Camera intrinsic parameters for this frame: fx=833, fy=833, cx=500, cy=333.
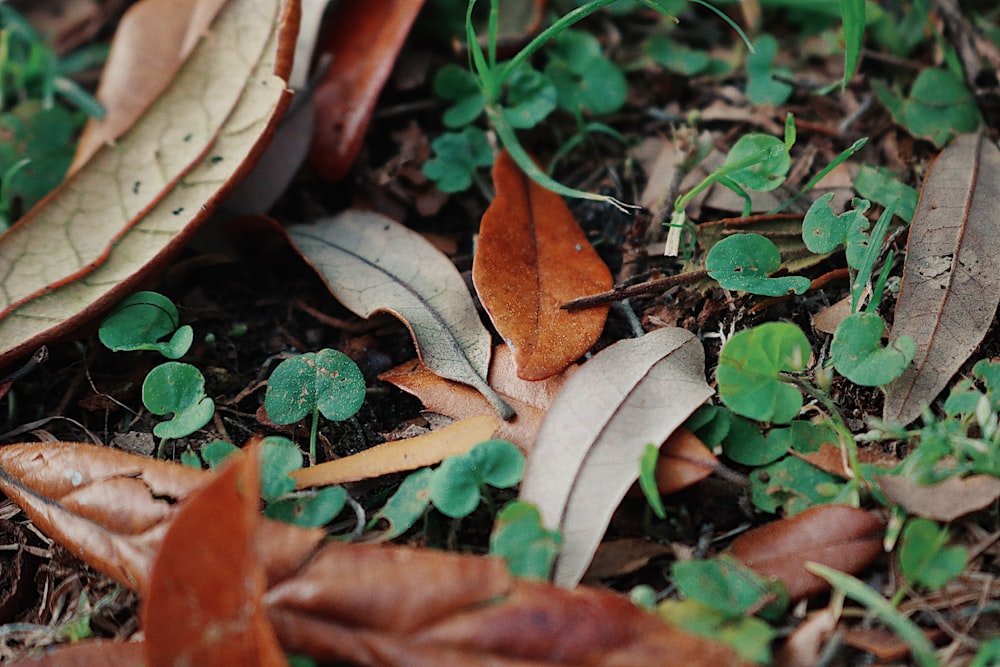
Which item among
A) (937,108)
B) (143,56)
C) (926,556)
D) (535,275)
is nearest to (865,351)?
(926,556)

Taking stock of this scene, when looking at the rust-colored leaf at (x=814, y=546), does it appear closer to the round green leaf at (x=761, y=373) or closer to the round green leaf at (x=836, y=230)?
the round green leaf at (x=761, y=373)

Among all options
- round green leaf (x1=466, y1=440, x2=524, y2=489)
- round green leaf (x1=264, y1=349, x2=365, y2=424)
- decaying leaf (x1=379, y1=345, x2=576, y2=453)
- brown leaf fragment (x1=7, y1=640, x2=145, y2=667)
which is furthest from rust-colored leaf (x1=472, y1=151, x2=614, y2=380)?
brown leaf fragment (x1=7, y1=640, x2=145, y2=667)

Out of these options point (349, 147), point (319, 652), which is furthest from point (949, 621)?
point (349, 147)

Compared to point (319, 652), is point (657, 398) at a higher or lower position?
higher

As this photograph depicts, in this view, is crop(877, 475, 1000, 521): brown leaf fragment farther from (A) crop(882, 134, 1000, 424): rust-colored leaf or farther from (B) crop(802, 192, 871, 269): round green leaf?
(B) crop(802, 192, 871, 269): round green leaf

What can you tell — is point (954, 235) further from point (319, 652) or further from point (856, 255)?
point (319, 652)

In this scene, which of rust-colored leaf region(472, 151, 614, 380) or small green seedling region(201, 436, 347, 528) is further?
rust-colored leaf region(472, 151, 614, 380)
